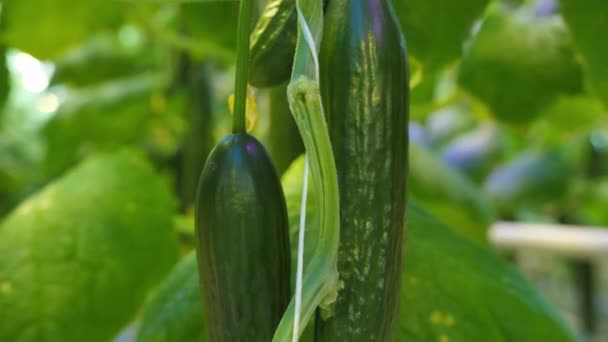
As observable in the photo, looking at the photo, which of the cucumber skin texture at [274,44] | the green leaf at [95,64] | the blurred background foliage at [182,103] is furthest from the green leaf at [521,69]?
the green leaf at [95,64]

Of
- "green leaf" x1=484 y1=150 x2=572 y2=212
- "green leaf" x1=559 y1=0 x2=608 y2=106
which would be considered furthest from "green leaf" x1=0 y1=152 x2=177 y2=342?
"green leaf" x1=484 y1=150 x2=572 y2=212

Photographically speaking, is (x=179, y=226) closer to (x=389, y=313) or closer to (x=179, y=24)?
(x=179, y=24)

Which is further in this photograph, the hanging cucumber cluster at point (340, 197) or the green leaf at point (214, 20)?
the green leaf at point (214, 20)

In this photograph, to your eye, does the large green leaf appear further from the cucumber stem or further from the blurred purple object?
the blurred purple object

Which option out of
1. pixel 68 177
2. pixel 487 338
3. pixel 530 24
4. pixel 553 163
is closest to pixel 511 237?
pixel 553 163

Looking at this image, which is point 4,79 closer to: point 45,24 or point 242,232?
point 45,24

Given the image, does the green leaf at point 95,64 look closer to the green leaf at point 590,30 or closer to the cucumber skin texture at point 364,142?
the green leaf at point 590,30
